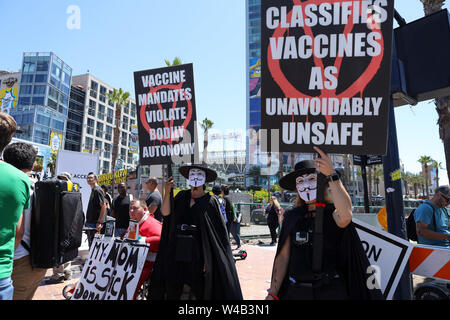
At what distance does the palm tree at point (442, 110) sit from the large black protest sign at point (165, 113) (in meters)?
8.45

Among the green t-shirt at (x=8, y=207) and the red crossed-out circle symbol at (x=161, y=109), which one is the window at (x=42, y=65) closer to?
the red crossed-out circle symbol at (x=161, y=109)

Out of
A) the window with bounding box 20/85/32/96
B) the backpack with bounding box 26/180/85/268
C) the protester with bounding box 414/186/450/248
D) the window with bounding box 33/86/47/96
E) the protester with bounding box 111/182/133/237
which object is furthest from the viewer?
the window with bounding box 20/85/32/96

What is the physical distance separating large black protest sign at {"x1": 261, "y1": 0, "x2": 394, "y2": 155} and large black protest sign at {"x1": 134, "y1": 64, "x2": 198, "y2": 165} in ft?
5.67

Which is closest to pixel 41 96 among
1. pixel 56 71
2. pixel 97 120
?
pixel 56 71

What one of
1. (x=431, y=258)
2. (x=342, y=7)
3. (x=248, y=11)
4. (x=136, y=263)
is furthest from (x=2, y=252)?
(x=248, y=11)

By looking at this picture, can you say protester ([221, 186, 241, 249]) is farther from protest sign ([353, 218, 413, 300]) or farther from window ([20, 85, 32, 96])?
window ([20, 85, 32, 96])

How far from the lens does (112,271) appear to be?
12.1 ft

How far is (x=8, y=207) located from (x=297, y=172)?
2.28 meters

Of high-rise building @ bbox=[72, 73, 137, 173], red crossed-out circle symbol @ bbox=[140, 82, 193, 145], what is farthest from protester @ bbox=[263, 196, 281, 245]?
high-rise building @ bbox=[72, 73, 137, 173]

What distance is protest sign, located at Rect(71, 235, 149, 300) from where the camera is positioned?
352 cm

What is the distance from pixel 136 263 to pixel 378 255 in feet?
9.26

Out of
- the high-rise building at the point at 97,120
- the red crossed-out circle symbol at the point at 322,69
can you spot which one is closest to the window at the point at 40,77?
the high-rise building at the point at 97,120
